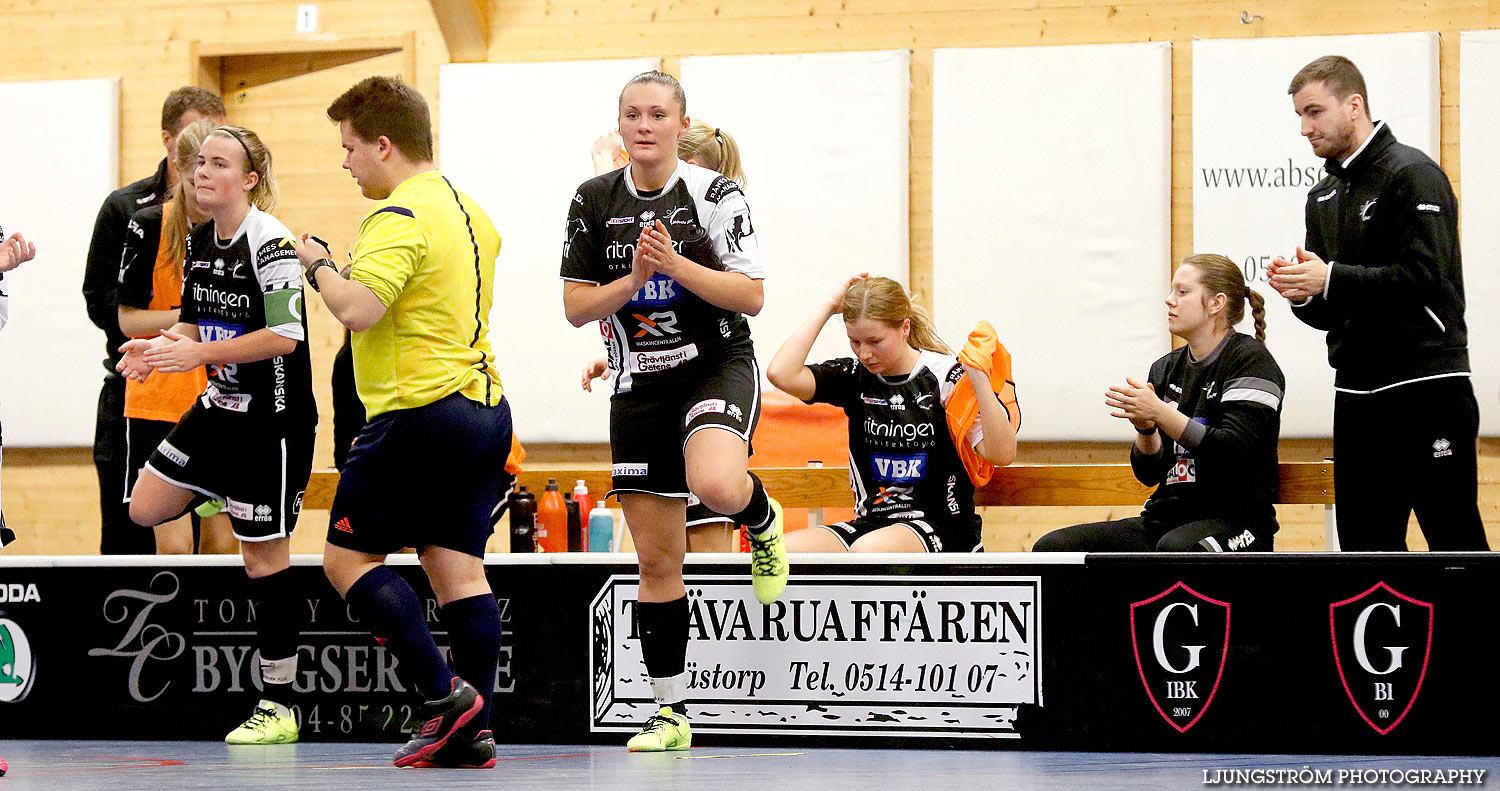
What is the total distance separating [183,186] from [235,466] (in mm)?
915

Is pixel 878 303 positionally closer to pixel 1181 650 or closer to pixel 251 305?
pixel 1181 650

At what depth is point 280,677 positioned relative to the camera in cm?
371

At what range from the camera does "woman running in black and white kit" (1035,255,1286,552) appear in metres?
3.90

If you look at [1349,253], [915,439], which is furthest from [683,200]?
[1349,253]

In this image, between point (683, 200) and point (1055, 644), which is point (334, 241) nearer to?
point (683, 200)

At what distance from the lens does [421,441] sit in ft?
10.0

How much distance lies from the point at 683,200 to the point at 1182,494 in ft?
5.52

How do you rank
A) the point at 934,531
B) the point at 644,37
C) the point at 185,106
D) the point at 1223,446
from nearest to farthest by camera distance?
1. the point at 1223,446
2. the point at 934,531
3. the point at 185,106
4. the point at 644,37

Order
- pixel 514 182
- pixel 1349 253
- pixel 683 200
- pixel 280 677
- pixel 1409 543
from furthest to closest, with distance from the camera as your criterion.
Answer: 1. pixel 514 182
2. pixel 1409 543
3. pixel 1349 253
4. pixel 280 677
5. pixel 683 200

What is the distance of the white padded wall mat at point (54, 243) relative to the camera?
291 inches

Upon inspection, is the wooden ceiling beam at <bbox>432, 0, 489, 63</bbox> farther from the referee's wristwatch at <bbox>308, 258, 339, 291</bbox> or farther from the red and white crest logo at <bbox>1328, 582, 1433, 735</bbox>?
the red and white crest logo at <bbox>1328, 582, 1433, 735</bbox>

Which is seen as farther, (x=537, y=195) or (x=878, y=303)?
(x=537, y=195)

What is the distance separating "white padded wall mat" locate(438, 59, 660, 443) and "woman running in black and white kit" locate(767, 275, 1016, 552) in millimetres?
2974

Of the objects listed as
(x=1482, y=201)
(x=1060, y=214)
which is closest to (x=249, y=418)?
(x=1060, y=214)
